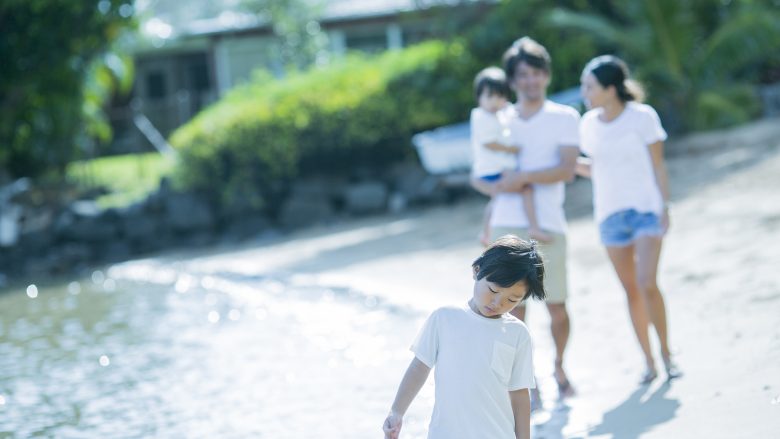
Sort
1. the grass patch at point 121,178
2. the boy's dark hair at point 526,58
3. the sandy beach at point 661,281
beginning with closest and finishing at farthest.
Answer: the sandy beach at point 661,281 < the boy's dark hair at point 526,58 < the grass patch at point 121,178

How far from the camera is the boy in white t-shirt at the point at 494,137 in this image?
263 inches

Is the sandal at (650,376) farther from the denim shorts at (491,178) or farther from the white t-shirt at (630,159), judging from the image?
the denim shorts at (491,178)

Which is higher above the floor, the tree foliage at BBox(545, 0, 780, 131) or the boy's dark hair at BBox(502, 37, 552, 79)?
the boy's dark hair at BBox(502, 37, 552, 79)

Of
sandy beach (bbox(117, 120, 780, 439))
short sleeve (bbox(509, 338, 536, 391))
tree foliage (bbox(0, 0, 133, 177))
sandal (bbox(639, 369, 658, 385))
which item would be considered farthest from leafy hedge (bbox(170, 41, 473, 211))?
A: short sleeve (bbox(509, 338, 536, 391))

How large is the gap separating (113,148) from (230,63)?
12.9ft

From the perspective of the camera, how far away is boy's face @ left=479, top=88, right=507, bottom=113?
6719 mm

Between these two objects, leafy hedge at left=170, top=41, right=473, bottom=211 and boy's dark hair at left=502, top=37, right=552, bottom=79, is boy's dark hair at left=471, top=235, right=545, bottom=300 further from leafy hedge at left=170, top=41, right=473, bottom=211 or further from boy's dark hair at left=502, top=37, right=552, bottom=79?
leafy hedge at left=170, top=41, right=473, bottom=211

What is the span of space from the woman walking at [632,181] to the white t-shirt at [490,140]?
53 centimetres

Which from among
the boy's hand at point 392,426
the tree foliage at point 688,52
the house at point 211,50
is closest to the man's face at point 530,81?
the boy's hand at point 392,426

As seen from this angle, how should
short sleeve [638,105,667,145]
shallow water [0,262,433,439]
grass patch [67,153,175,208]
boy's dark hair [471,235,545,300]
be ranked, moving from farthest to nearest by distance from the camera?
grass patch [67,153,175,208], shallow water [0,262,433,439], short sleeve [638,105,667,145], boy's dark hair [471,235,545,300]

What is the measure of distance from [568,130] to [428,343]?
9.06 ft

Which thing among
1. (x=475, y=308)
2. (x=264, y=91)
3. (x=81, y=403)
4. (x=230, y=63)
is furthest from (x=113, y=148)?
(x=475, y=308)

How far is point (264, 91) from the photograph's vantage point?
67.4 ft

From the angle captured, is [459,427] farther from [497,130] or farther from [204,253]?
[204,253]
